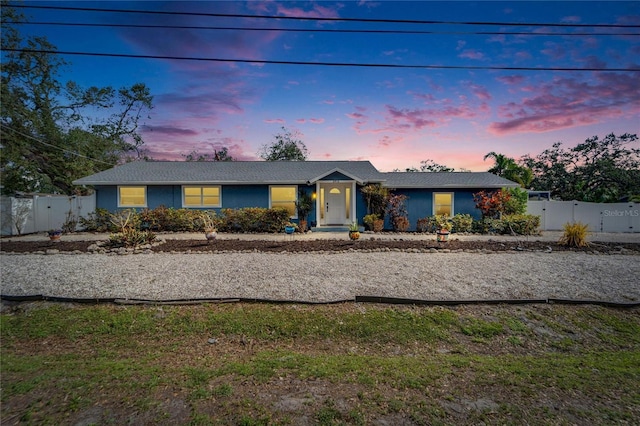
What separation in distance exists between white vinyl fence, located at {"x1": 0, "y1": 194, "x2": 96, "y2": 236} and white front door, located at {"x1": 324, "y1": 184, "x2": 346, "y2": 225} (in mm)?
13718

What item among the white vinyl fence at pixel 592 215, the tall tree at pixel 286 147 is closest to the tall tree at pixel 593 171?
the white vinyl fence at pixel 592 215

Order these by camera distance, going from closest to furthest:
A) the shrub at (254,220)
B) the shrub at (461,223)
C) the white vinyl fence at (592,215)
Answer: the shrub at (254,220) → the shrub at (461,223) → the white vinyl fence at (592,215)

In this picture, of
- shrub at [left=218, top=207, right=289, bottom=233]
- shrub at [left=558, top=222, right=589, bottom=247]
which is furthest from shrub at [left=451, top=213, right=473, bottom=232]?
shrub at [left=218, top=207, right=289, bottom=233]

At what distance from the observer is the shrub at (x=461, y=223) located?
1617cm

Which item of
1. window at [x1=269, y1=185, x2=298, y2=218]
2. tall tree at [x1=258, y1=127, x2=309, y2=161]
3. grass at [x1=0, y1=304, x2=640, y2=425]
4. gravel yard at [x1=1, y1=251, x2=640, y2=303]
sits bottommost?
grass at [x1=0, y1=304, x2=640, y2=425]

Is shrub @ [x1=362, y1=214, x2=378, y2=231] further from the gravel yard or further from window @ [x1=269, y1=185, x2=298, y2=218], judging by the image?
the gravel yard

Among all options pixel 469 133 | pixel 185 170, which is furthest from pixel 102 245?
pixel 469 133

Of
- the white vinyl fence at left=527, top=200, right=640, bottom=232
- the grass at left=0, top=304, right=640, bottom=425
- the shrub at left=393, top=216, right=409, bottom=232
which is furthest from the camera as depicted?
the white vinyl fence at left=527, top=200, right=640, bottom=232

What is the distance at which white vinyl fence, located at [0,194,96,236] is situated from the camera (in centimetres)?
1431

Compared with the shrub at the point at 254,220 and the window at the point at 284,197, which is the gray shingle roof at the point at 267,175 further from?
the shrub at the point at 254,220

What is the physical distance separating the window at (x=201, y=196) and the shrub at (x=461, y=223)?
44.1ft

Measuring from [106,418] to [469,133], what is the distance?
52.2 ft

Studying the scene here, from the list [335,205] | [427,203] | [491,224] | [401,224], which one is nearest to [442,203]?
[427,203]

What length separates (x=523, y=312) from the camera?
5.64m
